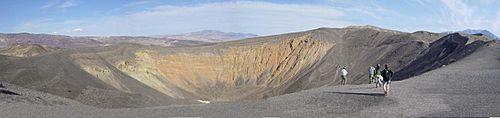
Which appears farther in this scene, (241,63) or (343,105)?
(241,63)

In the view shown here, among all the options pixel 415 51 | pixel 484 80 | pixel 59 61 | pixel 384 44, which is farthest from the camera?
pixel 384 44

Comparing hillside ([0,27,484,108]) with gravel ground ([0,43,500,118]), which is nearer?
gravel ground ([0,43,500,118])

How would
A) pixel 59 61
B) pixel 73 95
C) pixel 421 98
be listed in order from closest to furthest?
pixel 421 98 → pixel 73 95 → pixel 59 61

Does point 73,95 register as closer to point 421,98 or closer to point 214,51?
point 421,98

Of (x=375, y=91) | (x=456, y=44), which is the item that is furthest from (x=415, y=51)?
(x=375, y=91)

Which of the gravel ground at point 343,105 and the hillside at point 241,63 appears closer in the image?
the gravel ground at point 343,105

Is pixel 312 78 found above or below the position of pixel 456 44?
below

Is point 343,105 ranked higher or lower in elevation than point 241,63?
higher

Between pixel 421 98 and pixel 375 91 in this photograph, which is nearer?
pixel 421 98
